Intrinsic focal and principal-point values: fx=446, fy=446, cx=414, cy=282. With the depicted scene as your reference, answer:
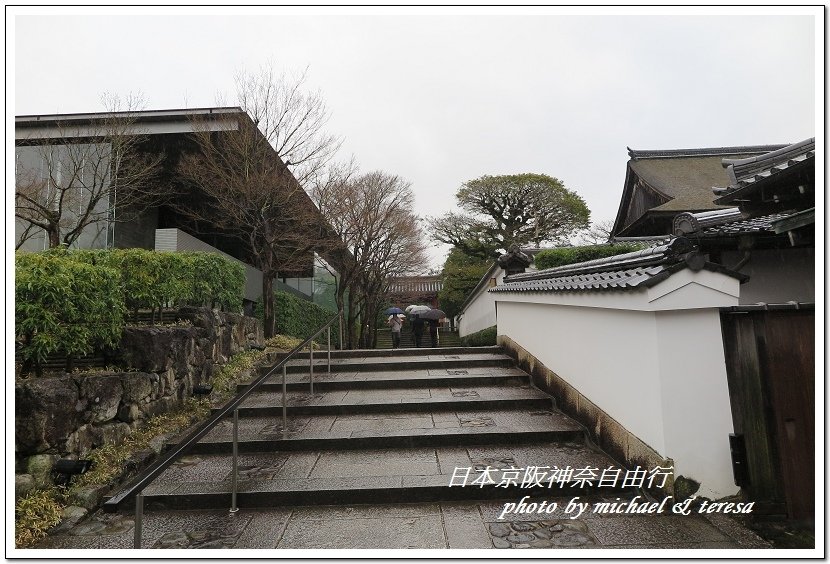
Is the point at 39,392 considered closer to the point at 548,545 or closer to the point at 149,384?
the point at 149,384

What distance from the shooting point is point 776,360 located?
2.95 m

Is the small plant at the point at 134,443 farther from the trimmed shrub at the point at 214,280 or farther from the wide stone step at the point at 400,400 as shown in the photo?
the trimmed shrub at the point at 214,280

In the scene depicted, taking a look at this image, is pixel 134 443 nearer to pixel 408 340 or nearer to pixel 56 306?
pixel 56 306

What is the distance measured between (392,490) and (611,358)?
2193 millimetres

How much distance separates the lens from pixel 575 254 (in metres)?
10.9

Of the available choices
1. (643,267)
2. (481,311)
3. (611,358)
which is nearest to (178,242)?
(611,358)

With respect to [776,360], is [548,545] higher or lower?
lower

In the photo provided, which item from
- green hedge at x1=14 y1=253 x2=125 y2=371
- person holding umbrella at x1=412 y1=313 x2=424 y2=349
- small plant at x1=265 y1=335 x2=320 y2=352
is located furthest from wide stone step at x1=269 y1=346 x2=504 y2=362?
person holding umbrella at x1=412 y1=313 x2=424 y2=349

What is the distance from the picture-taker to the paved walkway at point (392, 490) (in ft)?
9.48

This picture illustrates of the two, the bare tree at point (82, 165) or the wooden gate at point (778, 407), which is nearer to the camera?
the wooden gate at point (778, 407)

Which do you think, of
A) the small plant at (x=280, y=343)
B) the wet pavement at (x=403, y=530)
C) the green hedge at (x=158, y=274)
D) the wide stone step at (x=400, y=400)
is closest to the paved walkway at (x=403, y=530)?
the wet pavement at (x=403, y=530)

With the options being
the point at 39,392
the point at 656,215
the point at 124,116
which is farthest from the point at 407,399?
the point at 656,215

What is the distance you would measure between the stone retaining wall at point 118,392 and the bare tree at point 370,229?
764cm

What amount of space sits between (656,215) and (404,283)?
49.3 feet
